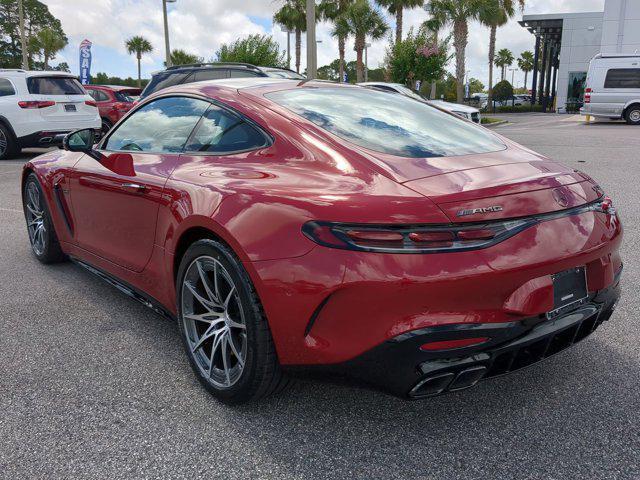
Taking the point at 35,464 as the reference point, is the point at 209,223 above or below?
above

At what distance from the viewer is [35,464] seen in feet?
7.40

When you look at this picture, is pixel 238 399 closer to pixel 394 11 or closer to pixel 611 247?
pixel 611 247

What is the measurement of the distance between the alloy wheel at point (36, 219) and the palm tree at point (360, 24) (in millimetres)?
37909

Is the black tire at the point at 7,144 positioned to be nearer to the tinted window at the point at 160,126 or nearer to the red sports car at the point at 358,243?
the tinted window at the point at 160,126

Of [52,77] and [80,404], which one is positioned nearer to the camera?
[80,404]

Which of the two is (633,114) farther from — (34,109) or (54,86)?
(34,109)

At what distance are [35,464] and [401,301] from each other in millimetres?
1484

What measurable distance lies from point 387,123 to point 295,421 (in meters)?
1.41

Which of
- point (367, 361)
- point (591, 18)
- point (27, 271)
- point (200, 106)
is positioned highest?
point (591, 18)

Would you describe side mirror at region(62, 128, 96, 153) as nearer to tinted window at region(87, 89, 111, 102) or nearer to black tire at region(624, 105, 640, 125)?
tinted window at region(87, 89, 111, 102)

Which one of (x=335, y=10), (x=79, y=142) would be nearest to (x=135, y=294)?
(x=79, y=142)

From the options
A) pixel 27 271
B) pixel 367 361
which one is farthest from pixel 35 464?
pixel 27 271

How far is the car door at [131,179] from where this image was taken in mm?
3090

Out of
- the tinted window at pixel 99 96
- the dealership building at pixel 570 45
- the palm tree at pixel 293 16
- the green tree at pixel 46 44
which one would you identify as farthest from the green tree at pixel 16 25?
the tinted window at pixel 99 96
